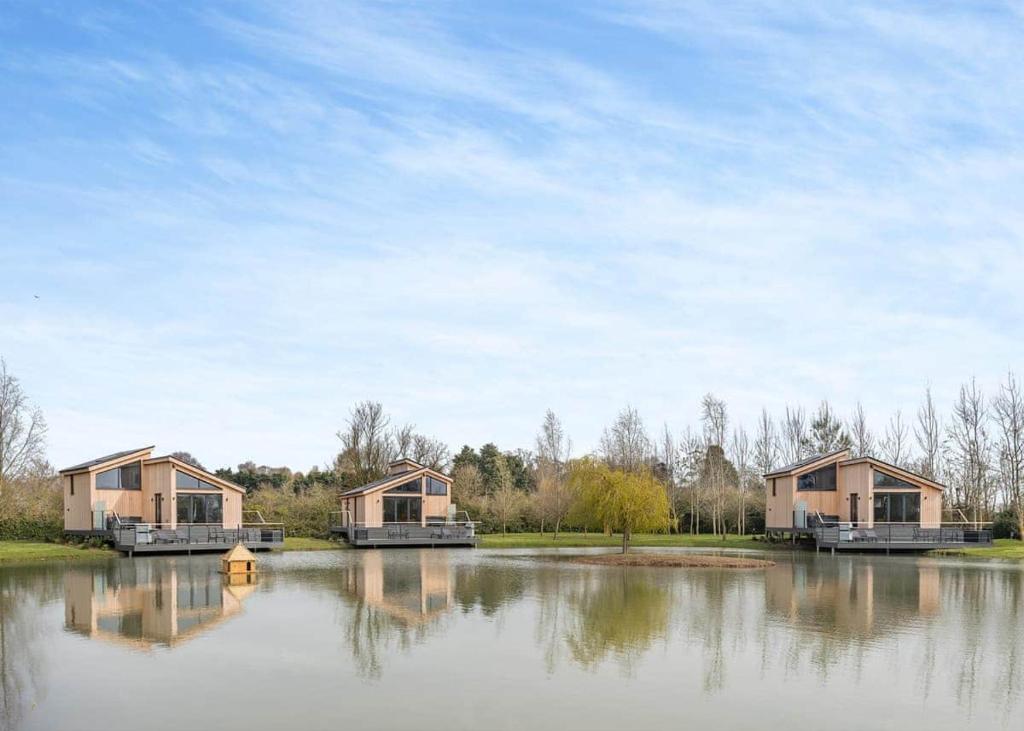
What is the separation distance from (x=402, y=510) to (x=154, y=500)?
1348cm

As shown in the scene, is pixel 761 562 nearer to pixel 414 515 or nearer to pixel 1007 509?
pixel 414 515

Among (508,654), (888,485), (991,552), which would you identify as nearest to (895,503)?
(888,485)

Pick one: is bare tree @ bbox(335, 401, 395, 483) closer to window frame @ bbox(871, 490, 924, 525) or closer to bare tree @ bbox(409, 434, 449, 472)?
bare tree @ bbox(409, 434, 449, 472)

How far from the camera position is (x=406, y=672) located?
46.5 ft

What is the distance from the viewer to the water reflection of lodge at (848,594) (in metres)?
20.0

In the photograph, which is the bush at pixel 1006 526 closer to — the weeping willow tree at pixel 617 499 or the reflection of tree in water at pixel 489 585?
the weeping willow tree at pixel 617 499

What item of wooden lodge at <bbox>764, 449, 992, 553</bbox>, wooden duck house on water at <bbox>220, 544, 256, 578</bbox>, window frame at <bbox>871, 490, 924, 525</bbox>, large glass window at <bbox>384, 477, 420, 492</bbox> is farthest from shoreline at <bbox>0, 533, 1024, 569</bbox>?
wooden duck house on water at <bbox>220, 544, 256, 578</bbox>

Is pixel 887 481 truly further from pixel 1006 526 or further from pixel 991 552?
pixel 1006 526

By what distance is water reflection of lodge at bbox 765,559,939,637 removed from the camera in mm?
19953

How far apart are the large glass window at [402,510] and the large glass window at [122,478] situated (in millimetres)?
13177

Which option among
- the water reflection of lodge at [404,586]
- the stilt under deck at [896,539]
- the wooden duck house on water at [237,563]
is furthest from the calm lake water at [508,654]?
the stilt under deck at [896,539]

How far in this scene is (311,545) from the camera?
46.3 meters

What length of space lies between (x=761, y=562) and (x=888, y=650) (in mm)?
19900

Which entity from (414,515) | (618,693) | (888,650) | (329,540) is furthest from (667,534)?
(618,693)
